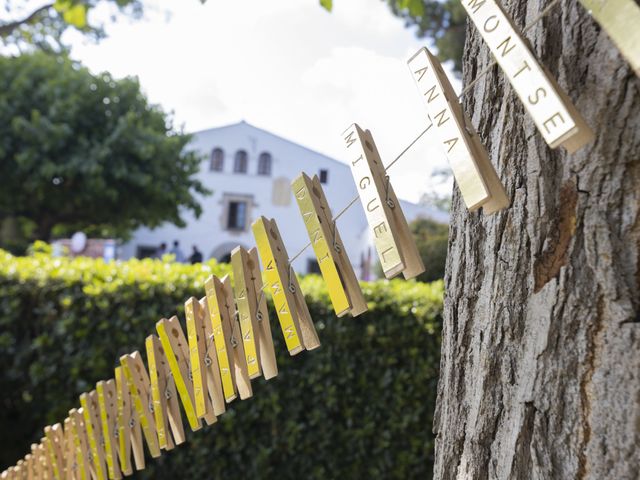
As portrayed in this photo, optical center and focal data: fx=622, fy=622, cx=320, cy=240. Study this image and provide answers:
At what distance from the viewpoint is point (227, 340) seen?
4.15 ft

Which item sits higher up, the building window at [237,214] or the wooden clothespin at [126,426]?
the building window at [237,214]

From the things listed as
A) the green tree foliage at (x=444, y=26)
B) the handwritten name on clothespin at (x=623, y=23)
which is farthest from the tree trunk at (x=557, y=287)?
the green tree foliage at (x=444, y=26)

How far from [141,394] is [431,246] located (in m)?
7.88

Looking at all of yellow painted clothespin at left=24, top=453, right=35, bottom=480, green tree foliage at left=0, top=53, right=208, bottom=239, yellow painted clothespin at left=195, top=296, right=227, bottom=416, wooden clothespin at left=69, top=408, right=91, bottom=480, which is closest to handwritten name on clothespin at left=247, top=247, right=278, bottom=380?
yellow painted clothespin at left=195, top=296, right=227, bottom=416

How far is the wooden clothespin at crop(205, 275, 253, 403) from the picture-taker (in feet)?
4.07

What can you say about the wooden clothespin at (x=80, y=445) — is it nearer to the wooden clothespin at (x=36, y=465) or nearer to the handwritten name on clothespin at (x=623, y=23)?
the wooden clothespin at (x=36, y=465)

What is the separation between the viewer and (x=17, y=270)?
425cm

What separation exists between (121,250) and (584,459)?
31.7 meters

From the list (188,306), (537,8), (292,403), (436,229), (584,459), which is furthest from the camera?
(436,229)

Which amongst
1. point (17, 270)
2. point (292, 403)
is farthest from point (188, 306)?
point (17, 270)

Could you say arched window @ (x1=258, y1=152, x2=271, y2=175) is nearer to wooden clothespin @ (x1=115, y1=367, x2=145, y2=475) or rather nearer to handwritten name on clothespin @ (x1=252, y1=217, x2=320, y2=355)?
wooden clothespin @ (x1=115, y1=367, x2=145, y2=475)

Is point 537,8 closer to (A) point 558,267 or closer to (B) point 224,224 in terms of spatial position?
(A) point 558,267

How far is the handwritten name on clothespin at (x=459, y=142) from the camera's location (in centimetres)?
76

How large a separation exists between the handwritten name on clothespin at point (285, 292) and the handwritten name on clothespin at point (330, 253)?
0.10 m
